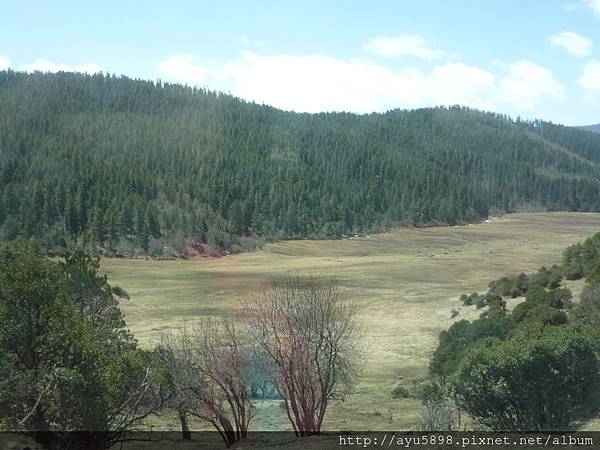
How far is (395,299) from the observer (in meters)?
62.3

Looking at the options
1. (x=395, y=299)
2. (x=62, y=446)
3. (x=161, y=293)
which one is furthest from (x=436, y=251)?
(x=62, y=446)

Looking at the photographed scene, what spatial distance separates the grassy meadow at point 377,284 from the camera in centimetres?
2916

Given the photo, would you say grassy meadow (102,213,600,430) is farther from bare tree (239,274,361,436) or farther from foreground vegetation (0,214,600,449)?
bare tree (239,274,361,436)

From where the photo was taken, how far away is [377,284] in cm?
7344

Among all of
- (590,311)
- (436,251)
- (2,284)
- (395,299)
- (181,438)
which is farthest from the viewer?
(436,251)

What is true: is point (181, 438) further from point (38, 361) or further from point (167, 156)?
point (167, 156)

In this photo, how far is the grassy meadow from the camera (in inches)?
1148

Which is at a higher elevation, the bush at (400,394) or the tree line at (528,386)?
the tree line at (528,386)

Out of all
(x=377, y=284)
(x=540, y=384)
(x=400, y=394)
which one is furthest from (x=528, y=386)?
(x=377, y=284)

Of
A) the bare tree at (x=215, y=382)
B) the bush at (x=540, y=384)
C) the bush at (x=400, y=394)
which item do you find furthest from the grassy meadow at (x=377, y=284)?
the bush at (x=540, y=384)

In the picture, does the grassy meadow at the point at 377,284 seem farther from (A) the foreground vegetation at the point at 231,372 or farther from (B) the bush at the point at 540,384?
(B) the bush at the point at 540,384

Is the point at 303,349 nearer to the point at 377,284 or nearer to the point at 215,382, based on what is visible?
the point at 215,382

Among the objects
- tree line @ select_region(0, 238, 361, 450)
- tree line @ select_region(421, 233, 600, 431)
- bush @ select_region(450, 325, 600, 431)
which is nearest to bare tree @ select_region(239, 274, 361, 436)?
tree line @ select_region(0, 238, 361, 450)

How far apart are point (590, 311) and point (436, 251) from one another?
8656 centimetres
